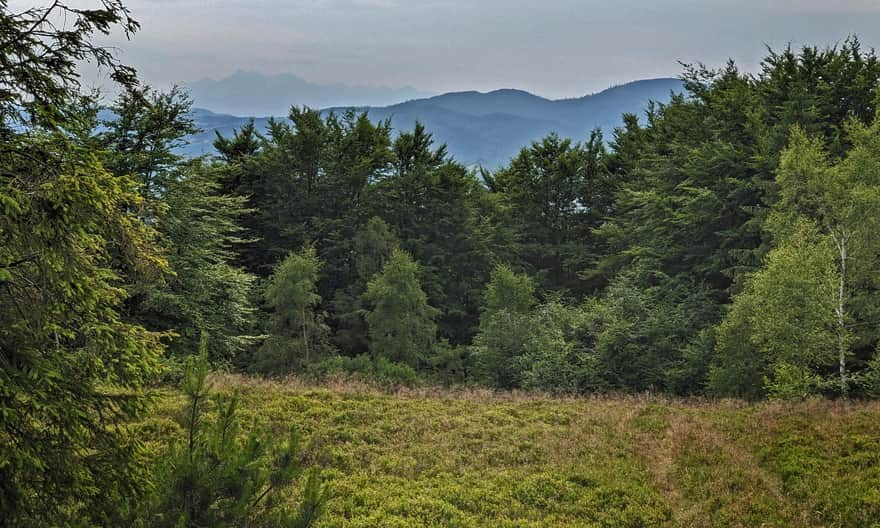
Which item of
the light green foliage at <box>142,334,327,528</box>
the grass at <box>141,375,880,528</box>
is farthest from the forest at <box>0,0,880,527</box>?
the grass at <box>141,375,880,528</box>

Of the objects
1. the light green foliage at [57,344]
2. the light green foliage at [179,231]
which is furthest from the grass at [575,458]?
the light green foliage at [179,231]

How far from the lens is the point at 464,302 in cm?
3784

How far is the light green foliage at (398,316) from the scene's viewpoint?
Result: 26.4 meters

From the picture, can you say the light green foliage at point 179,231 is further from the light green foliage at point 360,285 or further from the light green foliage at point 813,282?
the light green foliage at point 813,282

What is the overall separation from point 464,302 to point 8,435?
1315 inches

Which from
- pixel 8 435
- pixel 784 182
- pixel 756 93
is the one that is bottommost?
pixel 8 435

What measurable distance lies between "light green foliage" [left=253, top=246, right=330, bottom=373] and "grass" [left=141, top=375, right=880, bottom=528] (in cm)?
811

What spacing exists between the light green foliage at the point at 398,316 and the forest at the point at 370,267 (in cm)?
15

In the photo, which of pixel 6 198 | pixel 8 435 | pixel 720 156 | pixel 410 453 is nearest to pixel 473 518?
pixel 410 453

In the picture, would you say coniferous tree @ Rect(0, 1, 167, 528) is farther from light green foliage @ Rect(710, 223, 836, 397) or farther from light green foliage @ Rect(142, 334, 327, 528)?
light green foliage @ Rect(710, 223, 836, 397)

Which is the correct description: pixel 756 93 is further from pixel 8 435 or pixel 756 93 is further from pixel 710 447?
pixel 8 435

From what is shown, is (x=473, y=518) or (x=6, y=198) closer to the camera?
(x=6, y=198)

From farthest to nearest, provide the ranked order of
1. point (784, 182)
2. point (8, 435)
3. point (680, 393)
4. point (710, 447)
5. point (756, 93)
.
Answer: point (756, 93), point (680, 393), point (784, 182), point (710, 447), point (8, 435)

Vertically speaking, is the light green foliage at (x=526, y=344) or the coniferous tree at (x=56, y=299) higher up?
the coniferous tree at (x=56, y=299)
